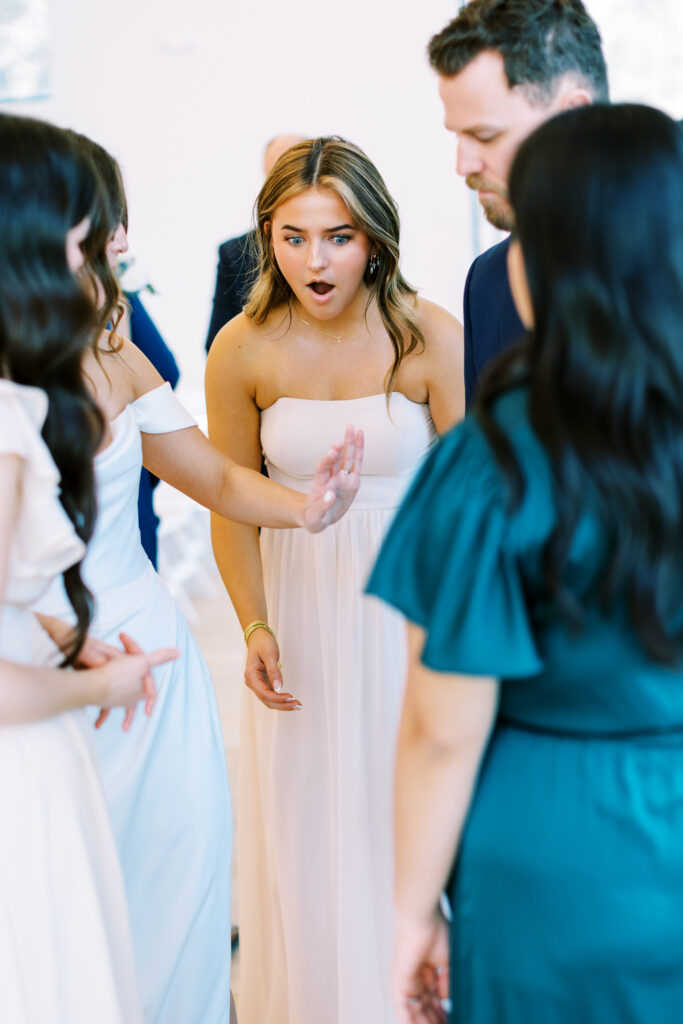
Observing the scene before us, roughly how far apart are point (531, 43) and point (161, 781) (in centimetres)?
143

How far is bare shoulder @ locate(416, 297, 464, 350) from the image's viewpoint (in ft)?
7.52

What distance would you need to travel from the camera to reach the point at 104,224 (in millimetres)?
1473

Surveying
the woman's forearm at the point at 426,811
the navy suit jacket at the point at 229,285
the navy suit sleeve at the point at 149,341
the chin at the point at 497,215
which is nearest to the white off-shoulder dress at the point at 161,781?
the chin at the point at 497,215

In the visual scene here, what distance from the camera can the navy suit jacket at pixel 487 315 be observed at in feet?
6.57

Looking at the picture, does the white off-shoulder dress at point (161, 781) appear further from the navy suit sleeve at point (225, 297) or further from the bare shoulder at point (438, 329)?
the navy suit sleeve at point (225, 297)

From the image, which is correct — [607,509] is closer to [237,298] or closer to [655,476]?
[655,476]

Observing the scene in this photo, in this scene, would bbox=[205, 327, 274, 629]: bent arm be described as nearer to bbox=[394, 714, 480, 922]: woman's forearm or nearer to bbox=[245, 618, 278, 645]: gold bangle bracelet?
bbox=[245, 618, 278, 645]: gold bangle bracelet

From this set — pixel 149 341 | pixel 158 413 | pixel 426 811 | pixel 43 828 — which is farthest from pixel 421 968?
pixel 149 341

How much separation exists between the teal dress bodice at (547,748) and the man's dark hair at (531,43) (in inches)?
38.2

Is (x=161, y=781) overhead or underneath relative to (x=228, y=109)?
underneath

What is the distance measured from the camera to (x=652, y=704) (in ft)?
3.64

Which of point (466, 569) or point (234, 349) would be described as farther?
point (234, 349)

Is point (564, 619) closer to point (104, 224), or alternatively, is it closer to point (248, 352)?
point (104, 224)

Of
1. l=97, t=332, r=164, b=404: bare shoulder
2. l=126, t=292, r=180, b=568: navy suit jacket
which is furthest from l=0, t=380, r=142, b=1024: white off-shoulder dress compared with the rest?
l=126, t=292, r=180, b=568: navy suit jacket
